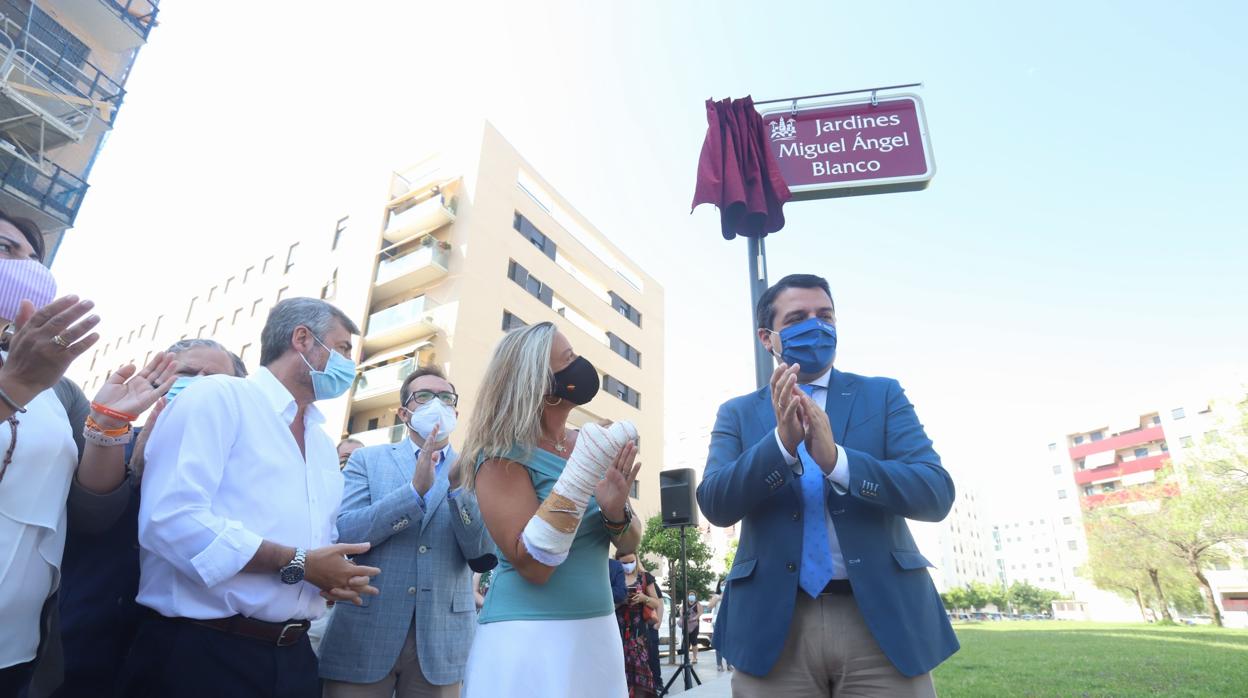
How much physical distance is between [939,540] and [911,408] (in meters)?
104

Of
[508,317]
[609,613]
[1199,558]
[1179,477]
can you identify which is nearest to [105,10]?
[508,317]

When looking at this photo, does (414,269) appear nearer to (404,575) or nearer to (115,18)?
(115,18)

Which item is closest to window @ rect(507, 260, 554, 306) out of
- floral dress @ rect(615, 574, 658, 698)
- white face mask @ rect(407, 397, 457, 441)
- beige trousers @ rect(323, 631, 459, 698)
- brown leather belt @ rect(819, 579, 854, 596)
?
floral dress @ rect(615, 574, 658, 698)

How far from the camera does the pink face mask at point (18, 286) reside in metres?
1.78

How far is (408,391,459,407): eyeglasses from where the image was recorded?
11.5 ft

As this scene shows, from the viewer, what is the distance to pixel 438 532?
10.0 ft

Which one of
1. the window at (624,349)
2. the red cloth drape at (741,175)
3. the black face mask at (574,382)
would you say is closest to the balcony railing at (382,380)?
the window at (624,349)

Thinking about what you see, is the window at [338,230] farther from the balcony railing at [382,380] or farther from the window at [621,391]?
the window at [621,391]

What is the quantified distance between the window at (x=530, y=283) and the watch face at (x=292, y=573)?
25.6 m

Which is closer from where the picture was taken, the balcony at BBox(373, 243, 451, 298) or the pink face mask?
the pink face mask

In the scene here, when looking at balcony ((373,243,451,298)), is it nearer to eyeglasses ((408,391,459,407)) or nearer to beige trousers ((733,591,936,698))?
eyeglasses ((408,391,459,407))

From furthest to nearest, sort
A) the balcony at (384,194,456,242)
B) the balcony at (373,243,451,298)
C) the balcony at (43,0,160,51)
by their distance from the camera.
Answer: the balcony at (384,194,456,242) → the balcony at (373,243,451,298) → the balcony at (43,0,160,51)

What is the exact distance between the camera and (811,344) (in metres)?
2.28

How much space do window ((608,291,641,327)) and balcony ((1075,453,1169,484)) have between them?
55.8 m
